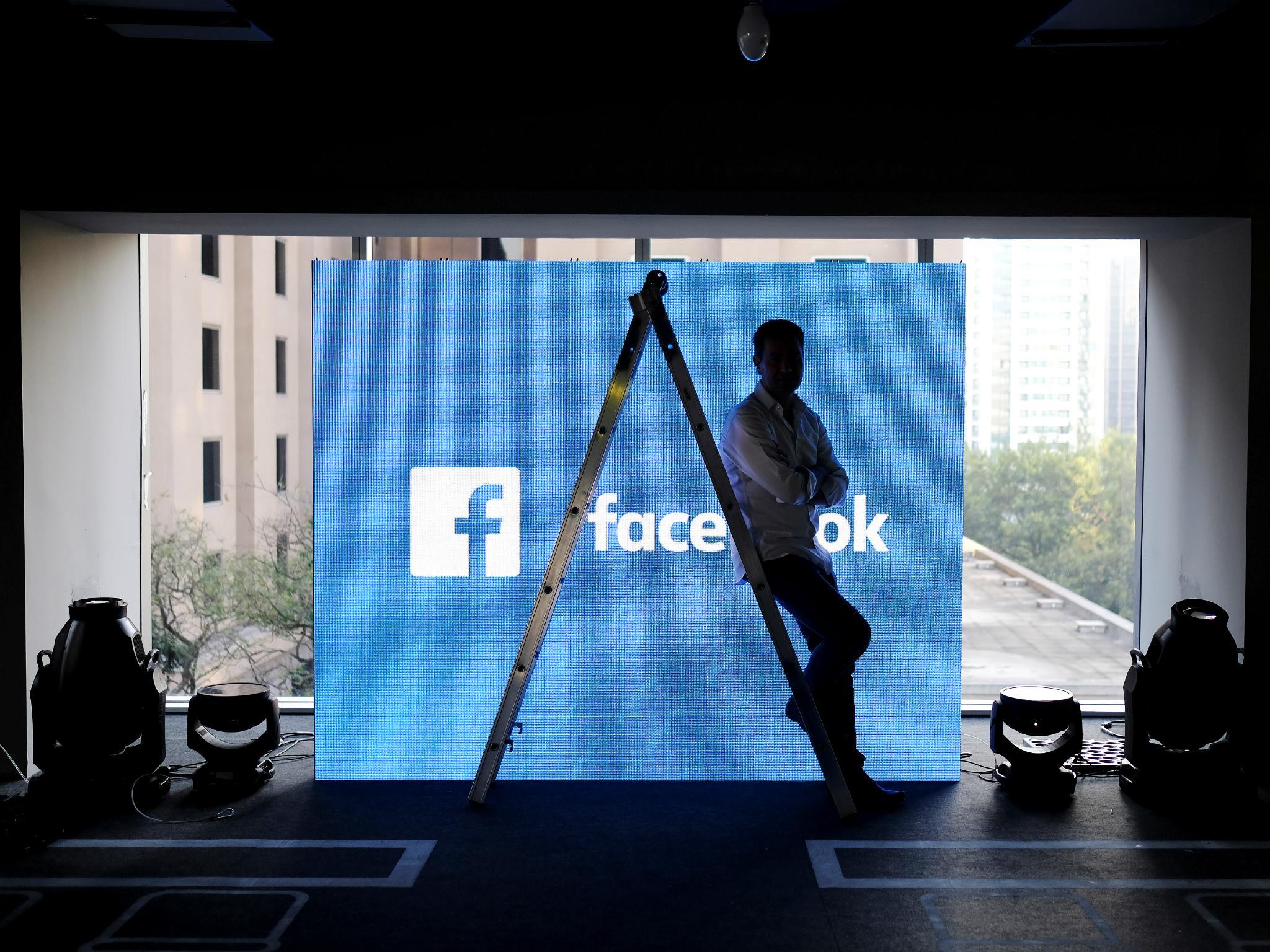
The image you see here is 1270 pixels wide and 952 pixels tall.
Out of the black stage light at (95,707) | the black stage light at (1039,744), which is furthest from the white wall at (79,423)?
the black stage light at (1039,744)

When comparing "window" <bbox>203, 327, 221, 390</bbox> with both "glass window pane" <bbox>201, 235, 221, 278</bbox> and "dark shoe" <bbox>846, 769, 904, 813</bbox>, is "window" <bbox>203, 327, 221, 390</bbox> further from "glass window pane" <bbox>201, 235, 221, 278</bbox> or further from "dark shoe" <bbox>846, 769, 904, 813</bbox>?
"dark shoe" <bbox>846, 769, 904, 813</bbox>

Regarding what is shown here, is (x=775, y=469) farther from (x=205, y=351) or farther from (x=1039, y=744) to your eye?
(x=205, y=351)

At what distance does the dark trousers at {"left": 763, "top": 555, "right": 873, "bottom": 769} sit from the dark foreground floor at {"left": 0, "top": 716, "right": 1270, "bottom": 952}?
1.02ft

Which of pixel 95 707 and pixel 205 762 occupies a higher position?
pixel 95 707

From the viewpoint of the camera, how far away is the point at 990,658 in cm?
564

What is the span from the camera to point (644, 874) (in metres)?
3.48

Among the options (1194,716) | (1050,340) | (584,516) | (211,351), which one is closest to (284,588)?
(211,351)

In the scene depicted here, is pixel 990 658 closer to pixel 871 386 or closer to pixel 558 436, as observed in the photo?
pixel 871 386

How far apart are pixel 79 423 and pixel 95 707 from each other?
1296 millimetres

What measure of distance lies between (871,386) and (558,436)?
3.98ft

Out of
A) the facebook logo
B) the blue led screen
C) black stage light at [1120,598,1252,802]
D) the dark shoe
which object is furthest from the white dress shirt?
black stage light at [1120,598,1252,802]

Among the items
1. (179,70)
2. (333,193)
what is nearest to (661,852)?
(333,193)

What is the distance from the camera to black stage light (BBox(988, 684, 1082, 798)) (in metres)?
4.22

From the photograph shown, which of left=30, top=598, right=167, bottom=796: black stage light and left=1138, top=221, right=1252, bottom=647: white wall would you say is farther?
left=1138, top=221, right=1252, bottom=647: white wall
